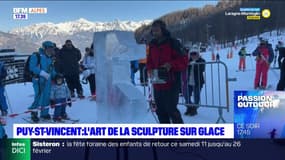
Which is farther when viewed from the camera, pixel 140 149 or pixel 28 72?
pixel 28 72

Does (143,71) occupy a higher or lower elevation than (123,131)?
higher

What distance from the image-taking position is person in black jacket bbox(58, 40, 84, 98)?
7.54 ft

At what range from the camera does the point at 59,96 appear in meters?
2.60

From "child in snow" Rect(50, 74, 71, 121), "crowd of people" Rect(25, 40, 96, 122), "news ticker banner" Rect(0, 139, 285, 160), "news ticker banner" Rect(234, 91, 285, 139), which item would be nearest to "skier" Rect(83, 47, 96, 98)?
"crowd of people" Rect(25, 40, 96, 122)

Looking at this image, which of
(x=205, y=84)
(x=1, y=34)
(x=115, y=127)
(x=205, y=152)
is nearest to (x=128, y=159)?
(x=115, y=127)

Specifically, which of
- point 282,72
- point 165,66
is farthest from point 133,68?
point 282,72

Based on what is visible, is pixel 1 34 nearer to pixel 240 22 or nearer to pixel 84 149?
pixel 84 149

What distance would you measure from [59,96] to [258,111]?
124cm

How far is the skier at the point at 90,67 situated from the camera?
7.58ft

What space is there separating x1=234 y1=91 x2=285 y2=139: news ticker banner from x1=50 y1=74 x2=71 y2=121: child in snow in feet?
3.33

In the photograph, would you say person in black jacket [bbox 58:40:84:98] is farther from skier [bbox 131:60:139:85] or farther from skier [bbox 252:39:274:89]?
skier [bbox 252:39:274:89]

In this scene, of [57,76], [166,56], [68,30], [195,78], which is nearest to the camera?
[68,30]

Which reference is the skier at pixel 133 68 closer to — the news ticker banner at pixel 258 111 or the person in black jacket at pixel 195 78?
the person in black jacket at pixel 195 78

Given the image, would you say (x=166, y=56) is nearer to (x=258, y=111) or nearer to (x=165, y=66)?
(x=165, y=66)
